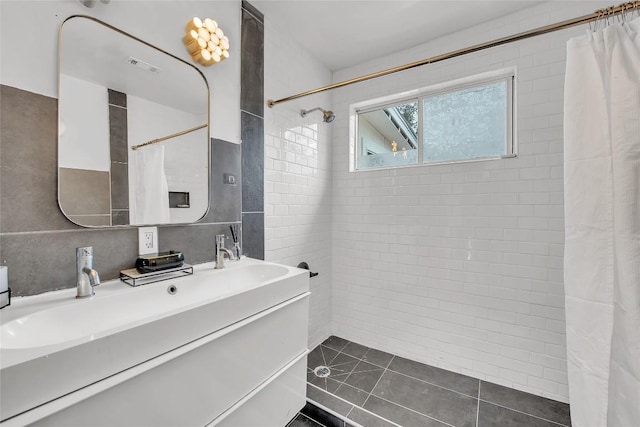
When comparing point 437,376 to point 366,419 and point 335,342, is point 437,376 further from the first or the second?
point 335,342

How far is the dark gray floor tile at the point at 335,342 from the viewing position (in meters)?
2.44

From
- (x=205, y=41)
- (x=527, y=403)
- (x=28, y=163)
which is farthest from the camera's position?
(x=527, y=403)

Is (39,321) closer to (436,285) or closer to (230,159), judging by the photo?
(230,159)

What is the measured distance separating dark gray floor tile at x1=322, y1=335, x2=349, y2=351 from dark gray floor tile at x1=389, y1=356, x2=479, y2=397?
0.47 meters

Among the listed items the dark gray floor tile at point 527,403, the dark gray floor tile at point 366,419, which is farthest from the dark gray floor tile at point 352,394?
the dark gray floor tile at point 527,403

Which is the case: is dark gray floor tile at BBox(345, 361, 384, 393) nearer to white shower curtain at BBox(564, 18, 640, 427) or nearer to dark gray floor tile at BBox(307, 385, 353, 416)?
dark gray floor tile at BBox(307, 385, 353, 416)

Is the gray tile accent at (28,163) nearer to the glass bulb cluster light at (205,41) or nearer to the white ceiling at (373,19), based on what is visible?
the glass bulb cluster light at (205,41)

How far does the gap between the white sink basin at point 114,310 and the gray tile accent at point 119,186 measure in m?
0.36

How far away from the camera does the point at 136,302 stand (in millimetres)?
1084

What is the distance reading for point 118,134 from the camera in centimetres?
117

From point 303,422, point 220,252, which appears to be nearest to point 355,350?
point 303,422

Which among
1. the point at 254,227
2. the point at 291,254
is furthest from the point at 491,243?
the point at 254,227

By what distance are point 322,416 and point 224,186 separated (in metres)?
1.50

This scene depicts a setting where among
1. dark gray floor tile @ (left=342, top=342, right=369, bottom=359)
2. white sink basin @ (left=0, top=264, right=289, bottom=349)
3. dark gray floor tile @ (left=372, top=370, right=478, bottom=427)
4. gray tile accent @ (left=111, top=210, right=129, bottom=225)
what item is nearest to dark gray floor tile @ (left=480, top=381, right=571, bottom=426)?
dark gray floor tile @ (left=372, top=370, right=478, bottom=427)
